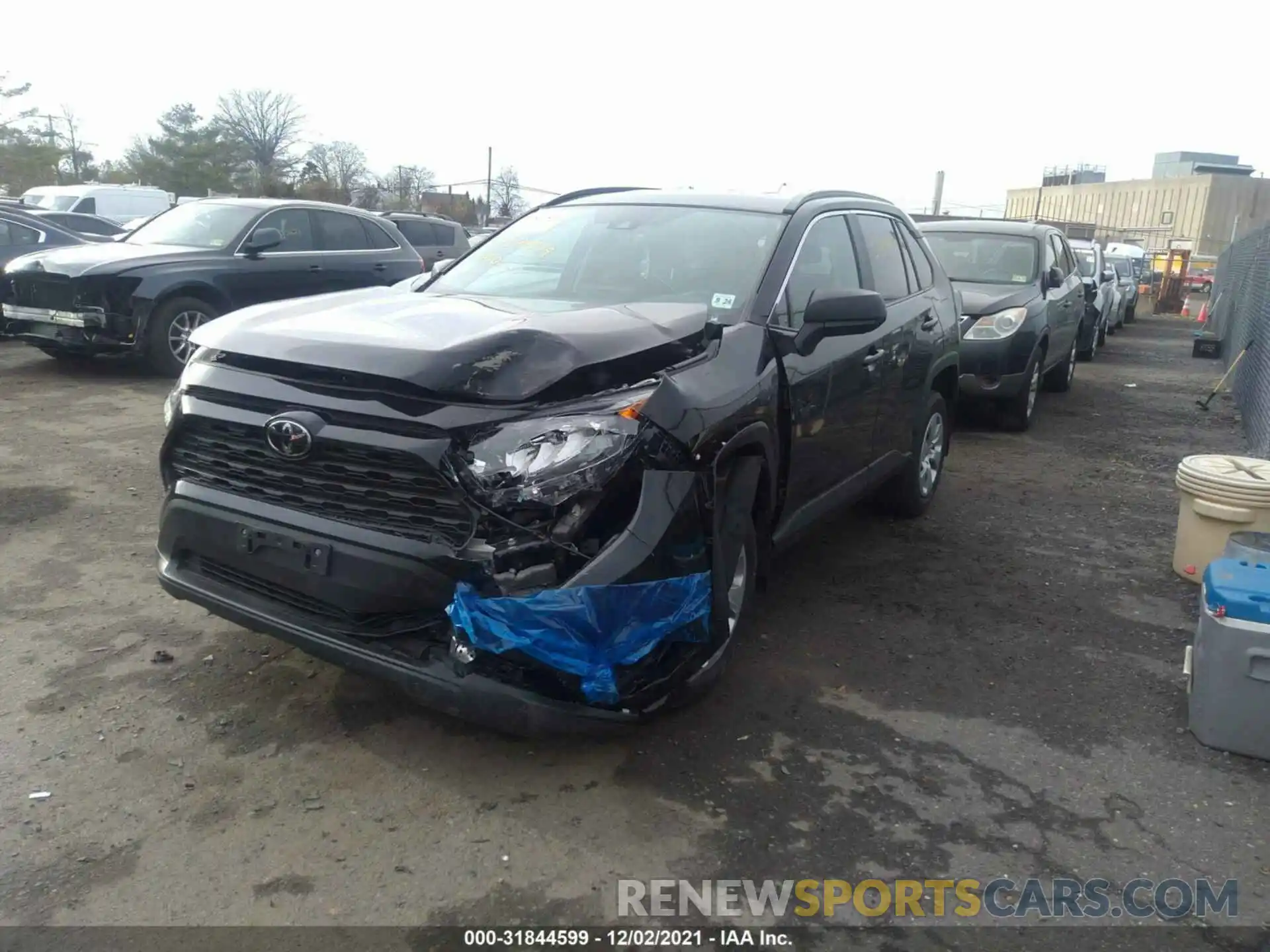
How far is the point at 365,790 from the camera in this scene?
119 inches

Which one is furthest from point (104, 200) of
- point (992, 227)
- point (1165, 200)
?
point (1165, 200)

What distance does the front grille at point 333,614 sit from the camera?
9.41 feet

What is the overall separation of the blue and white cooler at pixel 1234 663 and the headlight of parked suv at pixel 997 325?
5439mm

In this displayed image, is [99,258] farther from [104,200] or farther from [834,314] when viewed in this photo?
[104,200]

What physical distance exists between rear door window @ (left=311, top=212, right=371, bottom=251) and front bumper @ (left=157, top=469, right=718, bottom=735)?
27.3 feet

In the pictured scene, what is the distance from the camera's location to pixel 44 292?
9062 millimetres

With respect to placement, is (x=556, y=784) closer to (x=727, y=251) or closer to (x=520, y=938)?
(x=520, y=938)

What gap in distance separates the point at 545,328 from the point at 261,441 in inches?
37.9

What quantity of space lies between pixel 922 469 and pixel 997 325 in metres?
3.42

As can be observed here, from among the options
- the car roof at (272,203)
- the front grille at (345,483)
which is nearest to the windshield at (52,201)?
the car roof at (272,203)

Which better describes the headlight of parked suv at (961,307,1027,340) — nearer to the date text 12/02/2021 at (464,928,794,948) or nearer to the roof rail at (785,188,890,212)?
the roof rail at (785,188,890,212)

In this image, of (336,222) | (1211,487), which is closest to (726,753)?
(1211,487)

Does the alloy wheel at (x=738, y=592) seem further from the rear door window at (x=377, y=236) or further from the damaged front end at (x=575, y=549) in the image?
the rear door window at (x=377, y=236)

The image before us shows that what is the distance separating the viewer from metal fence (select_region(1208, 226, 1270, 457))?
820cm
